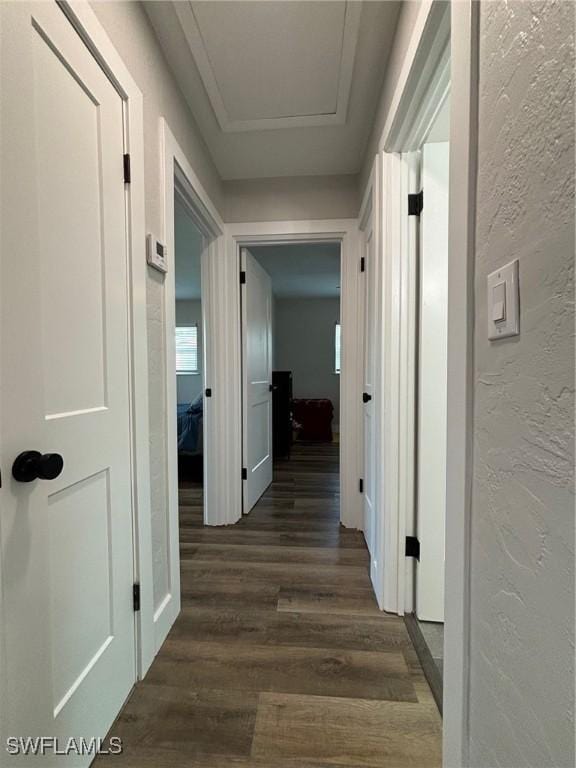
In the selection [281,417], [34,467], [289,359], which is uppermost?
[289,359]

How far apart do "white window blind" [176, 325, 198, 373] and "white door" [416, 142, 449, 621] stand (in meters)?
5.36

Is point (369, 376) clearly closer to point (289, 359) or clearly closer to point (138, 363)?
point (138, 363)

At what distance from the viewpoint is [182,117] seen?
5.65 feet

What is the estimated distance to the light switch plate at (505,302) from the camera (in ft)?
1.83

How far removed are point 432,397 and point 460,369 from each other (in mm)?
802

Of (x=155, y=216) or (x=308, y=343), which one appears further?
→ (x=308, y=343)

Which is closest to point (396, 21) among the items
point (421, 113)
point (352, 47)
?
point (352, 47)

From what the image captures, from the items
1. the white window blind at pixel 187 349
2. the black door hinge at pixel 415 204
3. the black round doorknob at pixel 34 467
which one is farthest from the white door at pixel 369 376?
the white window blind at pixel 187 349

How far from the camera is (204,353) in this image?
2.46 metres

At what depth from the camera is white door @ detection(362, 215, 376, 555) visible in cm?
190

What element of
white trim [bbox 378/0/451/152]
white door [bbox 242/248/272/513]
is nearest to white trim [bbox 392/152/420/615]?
white trim [bbox 378/0/451/152]

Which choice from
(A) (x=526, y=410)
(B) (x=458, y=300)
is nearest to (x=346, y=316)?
(B) (x=458, y=300)

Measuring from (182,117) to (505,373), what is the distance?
194 centimetres

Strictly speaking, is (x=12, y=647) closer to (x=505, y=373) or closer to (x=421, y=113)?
(x=505, y=373)
